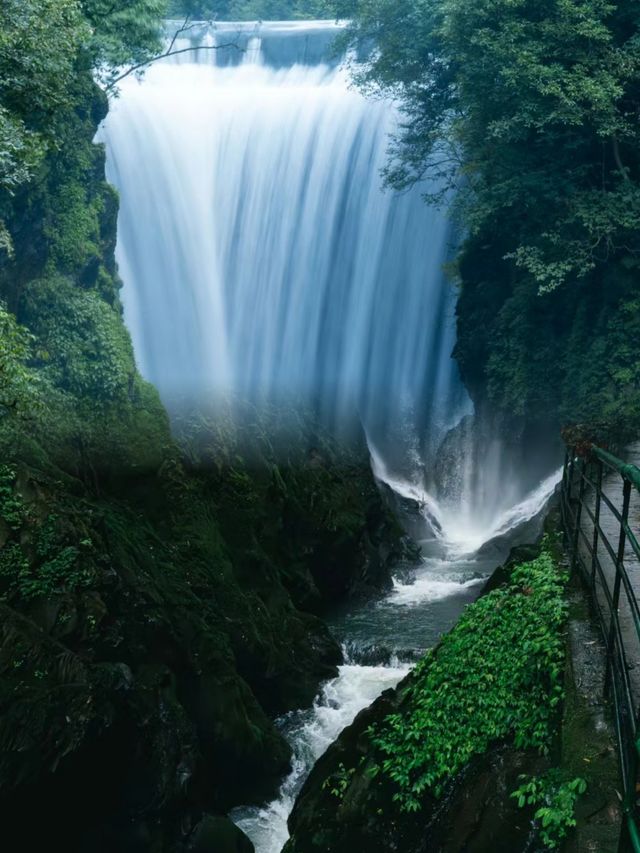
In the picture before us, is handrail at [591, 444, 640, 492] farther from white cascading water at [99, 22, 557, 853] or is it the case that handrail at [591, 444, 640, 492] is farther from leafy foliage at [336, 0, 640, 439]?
white cascading water at [99, 22, 557, 853]

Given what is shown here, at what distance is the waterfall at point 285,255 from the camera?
26156 mm

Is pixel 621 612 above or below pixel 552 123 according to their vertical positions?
below

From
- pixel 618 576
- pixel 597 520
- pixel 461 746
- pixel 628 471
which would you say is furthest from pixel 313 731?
→ pixel 628 471

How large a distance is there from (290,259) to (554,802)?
2586cm

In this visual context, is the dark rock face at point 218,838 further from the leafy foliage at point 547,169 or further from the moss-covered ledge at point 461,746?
the leafy foliage at point 547,169

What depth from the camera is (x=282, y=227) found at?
92.3 ft

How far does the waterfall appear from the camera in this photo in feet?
85.8

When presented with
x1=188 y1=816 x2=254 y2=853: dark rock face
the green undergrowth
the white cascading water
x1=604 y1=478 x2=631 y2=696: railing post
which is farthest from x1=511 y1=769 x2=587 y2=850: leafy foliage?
the white cascading water

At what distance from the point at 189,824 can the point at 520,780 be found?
457cm

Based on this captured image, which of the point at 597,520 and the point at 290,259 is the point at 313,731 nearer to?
the point at 597,520

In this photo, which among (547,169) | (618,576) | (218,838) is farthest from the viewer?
(547,169)

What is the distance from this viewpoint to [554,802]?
4.05 m

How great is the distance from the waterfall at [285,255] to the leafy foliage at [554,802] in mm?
20460

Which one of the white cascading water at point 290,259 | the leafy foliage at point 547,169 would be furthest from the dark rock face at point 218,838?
the white cascading water at point 290,259
